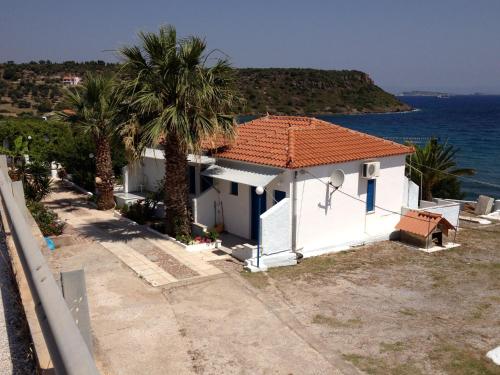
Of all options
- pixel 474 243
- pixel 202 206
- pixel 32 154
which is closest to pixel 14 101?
pixel 32 154

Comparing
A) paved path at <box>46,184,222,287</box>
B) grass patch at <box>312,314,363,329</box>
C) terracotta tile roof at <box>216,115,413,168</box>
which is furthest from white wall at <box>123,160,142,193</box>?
grass patch at <box>312,314,363,329</box>

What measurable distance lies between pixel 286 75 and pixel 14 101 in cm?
9820

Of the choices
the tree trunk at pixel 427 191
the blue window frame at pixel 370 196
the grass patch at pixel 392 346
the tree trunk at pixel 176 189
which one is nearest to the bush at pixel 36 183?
the tree trunk at pixel 176 189

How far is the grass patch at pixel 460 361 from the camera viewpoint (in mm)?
8992

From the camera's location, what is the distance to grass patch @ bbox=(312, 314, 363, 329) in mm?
10898

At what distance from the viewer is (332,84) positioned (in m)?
167

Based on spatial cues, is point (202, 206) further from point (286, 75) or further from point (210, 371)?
point (286, 75)

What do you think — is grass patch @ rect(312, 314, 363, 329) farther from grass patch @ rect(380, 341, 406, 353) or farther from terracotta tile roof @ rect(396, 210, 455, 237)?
terracotta tile roof @ rect(396, 210, 455, 237)

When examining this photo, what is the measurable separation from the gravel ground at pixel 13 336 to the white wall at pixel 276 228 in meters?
9.07

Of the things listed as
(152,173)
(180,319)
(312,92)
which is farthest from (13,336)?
(312,92)

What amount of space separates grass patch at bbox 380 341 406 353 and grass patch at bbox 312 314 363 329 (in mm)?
963

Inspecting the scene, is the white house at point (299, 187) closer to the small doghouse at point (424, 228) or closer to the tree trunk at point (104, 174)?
the small doghouse at point (424, 228)

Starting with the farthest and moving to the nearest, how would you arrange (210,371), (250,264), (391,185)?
(391,185), (250,264), (210,371)

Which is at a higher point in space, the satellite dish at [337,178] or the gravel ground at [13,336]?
the gravel ground at [13,336]
